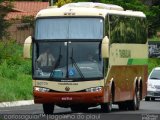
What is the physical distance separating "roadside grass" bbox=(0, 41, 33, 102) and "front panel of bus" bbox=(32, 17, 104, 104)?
10.4 meters

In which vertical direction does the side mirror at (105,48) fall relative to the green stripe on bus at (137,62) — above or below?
above

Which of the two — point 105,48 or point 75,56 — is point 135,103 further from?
point 105,48

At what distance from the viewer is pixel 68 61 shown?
2688 centimetres

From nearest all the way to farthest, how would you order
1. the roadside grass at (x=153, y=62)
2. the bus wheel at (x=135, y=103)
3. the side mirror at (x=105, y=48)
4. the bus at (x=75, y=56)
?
the side mirror at (x=105, y=48) → the bus at (x=75, y=56) → the bus wheel at (x=135, y=103) → the roadside grass at (x=153, y=62)

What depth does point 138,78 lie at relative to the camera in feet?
104

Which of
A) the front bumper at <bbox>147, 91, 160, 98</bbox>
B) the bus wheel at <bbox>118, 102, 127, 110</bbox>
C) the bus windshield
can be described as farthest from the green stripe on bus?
the front bumper at <bbox>147, 91, 160, 98</bbox>

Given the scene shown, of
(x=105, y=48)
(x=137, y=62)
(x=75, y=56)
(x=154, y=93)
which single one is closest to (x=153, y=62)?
(x=154, y=93)

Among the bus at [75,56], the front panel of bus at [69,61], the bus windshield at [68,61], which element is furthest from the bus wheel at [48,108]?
the bus windshield at [68,61]

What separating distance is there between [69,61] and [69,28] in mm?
1136

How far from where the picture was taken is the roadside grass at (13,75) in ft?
127

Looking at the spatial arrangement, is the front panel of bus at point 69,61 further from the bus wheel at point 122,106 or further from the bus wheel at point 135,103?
the bus wheel at point 122,106

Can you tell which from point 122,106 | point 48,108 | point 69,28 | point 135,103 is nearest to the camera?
point 69,28

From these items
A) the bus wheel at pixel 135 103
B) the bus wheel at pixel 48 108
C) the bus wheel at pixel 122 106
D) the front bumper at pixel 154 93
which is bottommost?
the front bumper at pixel 154 93

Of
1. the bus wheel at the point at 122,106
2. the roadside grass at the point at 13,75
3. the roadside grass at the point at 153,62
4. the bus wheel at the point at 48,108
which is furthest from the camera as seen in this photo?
the roadside grass at the point at 153,62
